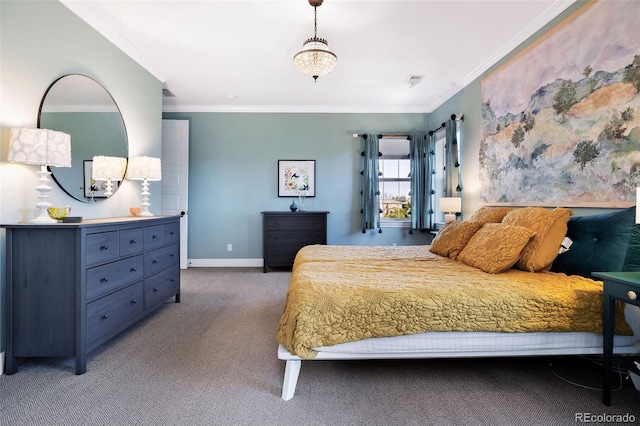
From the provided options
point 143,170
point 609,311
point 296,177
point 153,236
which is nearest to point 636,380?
point 609,311

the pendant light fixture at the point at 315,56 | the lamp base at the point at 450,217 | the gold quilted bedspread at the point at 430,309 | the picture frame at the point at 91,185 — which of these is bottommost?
the gold quilted bedspread at the point at 430,309

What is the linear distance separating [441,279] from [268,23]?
8.12 feet

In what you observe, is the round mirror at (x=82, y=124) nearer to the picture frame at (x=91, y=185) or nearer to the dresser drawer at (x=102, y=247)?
the picture frame at (x=91, y=185)

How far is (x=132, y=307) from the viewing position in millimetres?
2506

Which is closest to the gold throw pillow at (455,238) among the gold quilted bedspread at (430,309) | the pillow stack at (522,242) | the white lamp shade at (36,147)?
the pillow stack at (522,242)

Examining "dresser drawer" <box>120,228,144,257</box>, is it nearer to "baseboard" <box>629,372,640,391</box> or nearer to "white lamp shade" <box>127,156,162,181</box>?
"white lamp shade" <box>127,156,162,181</box>

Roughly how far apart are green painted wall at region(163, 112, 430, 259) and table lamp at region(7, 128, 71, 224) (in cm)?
316

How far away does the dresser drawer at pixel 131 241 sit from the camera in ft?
7.82

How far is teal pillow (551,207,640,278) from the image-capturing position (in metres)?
1.81

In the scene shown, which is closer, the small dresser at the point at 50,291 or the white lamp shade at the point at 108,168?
the small dresser at the point at 50,291

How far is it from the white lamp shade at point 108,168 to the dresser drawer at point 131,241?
0.65 metres

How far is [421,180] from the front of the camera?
199 inches

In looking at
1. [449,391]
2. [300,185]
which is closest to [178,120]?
[300,185]

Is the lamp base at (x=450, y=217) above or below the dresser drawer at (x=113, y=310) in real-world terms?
above
